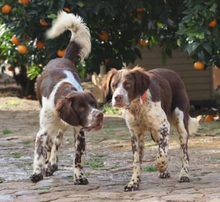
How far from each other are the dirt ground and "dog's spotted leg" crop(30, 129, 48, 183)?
9 centimetres

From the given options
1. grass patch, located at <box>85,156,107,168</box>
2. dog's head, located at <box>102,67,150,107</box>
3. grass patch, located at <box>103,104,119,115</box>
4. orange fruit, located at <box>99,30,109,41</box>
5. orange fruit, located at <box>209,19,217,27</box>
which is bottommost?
grass patch, located at <box>85,156,107,168</box>

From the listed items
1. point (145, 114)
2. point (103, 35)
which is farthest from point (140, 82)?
point (103, 35)

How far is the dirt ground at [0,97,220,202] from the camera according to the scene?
6094 millimetres

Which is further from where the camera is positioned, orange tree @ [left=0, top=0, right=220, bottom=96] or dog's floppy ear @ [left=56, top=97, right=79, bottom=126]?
orange tree @ [left=0, top=0, right=220, bottom=96]

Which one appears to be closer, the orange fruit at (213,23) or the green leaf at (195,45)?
the green leaf at (195,45)

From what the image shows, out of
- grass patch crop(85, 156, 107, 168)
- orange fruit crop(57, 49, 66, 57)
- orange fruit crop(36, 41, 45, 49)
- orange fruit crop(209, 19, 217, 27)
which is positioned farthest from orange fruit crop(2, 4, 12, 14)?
grass patch crop(85, 156, 107, 168)

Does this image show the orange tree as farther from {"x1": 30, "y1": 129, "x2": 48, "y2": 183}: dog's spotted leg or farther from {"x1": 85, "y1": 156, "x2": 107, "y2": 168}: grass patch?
{"x1": 30, "y1": 129, "x2": 48, "y2": 183}: dog's spotted leg

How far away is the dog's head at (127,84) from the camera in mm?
6324

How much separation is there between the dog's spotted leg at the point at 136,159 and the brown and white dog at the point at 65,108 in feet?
1.59

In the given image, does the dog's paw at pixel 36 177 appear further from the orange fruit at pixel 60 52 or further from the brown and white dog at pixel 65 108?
the orange fruit at pixel 60 52

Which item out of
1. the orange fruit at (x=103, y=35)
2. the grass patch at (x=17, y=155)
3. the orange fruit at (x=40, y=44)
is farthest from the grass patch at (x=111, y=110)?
the grass patch at (x=17, y=155)

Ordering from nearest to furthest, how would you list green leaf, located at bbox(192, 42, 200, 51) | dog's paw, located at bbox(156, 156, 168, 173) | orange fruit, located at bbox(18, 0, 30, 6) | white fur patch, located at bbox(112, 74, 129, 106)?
1. white fur patch, located at bbox(112, 74, 129, 106)
2. dog's paw, located at bbox(156, 156, 168, 173)
3. green leaf, located at bbox(192, 42, 200, 51)
4. orange fruit, located at bbox(18, 0, 30, 6)

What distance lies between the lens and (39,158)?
686cm

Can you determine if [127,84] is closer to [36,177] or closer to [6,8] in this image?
[36,177]
